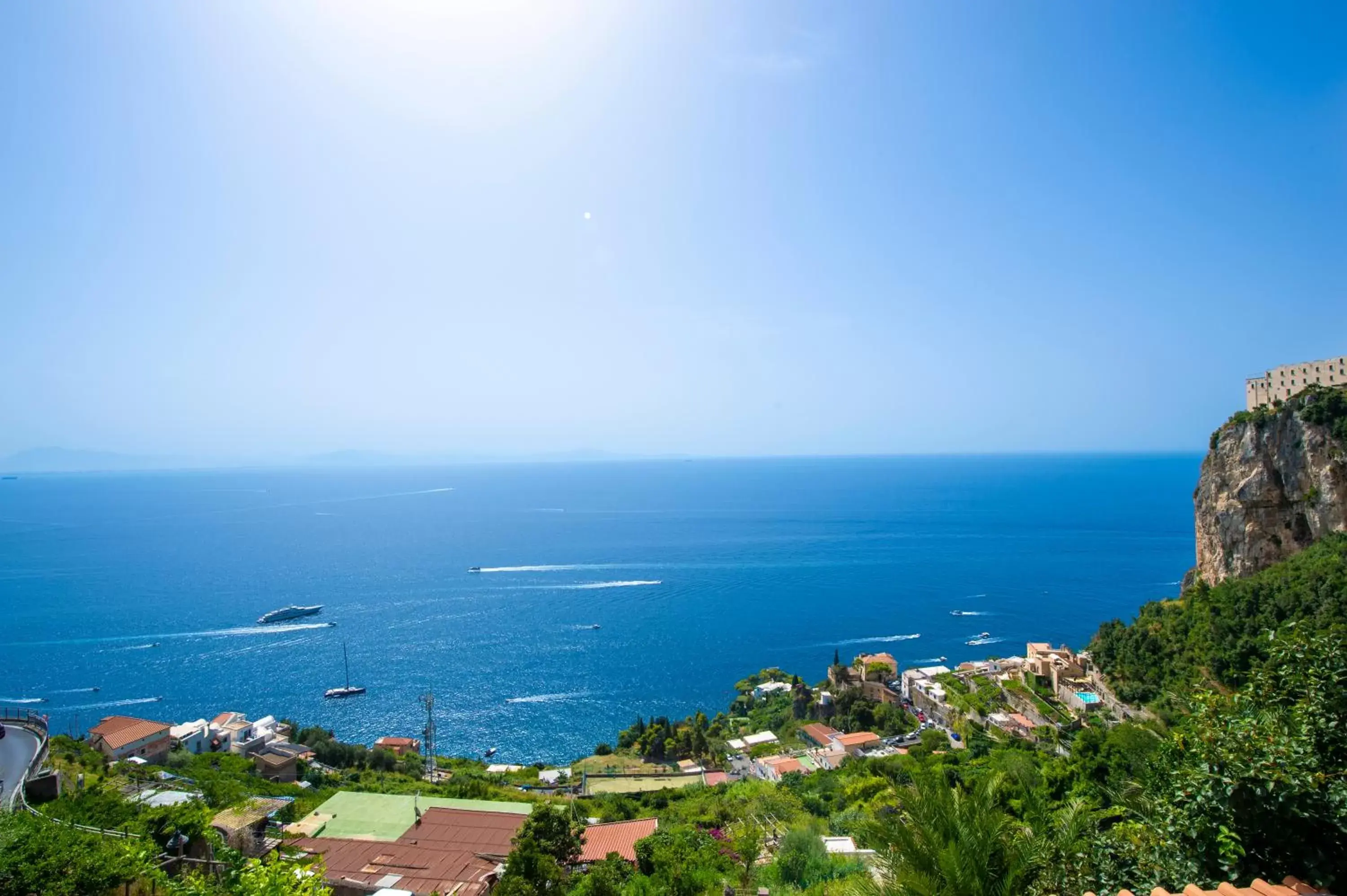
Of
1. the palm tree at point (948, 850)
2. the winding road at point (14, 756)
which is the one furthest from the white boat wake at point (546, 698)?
the palm tree at point (948, 850)

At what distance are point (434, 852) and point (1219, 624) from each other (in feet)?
81.8

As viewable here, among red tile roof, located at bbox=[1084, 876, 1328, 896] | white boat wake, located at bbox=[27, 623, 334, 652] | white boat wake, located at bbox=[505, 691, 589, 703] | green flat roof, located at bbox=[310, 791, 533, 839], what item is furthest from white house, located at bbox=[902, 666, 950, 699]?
white boat wake, located at bbox=[27, 623, 334, 652]

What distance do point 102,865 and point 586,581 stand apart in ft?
191

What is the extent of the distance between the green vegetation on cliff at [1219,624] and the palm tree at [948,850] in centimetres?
1582

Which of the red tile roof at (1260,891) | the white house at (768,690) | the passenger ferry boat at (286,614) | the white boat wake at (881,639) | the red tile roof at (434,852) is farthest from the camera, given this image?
the passenger ferry boat at (286,614)

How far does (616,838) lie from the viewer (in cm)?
1589

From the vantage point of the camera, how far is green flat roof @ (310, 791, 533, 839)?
1606 cm

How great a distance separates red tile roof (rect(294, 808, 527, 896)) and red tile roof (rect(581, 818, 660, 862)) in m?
1.79

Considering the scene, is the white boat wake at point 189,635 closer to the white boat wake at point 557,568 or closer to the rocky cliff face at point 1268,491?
the white boat wake at point 557,568

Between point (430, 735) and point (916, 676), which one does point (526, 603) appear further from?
point (916, 676)

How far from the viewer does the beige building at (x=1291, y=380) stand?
2508cm

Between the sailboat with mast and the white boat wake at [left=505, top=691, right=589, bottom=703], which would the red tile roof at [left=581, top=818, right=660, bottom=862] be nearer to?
the white boat wake at [left=505, top=691, right=589, bottom=703]

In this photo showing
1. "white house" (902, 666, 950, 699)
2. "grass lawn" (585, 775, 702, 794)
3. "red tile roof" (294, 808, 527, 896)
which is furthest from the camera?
"white house" (902, 666, 950, 699)

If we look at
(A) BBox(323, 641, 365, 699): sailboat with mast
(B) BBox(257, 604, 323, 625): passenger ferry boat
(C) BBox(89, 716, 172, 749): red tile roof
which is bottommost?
(A) BBox(323, 641, 365, 699): sailboat with mast
